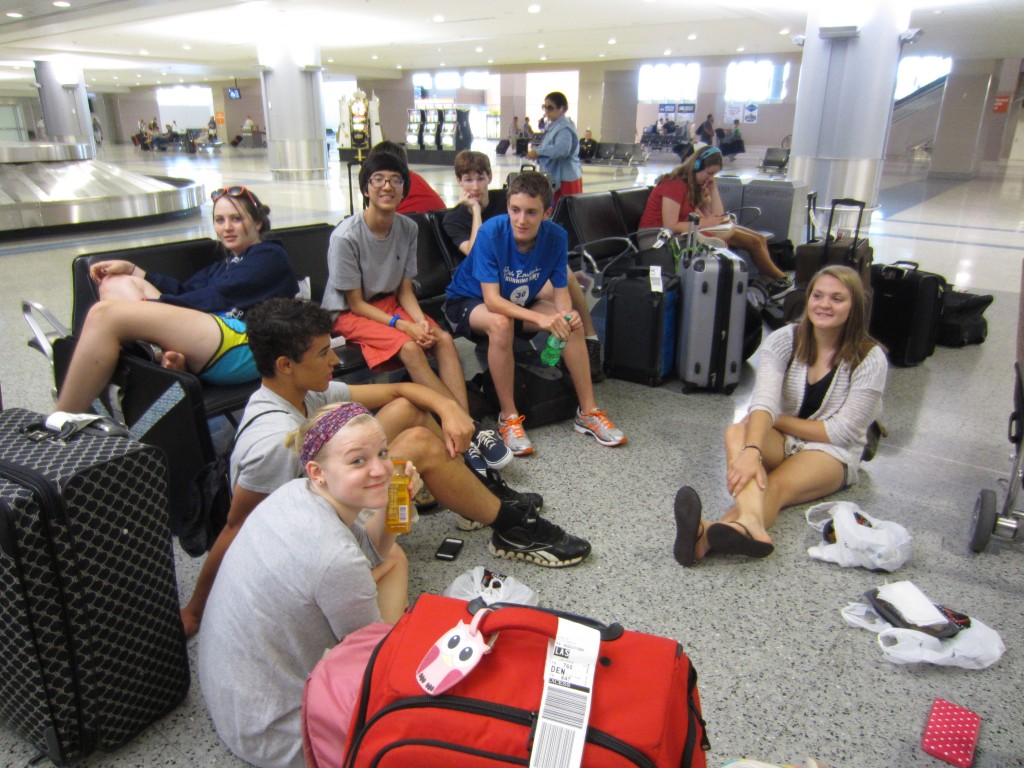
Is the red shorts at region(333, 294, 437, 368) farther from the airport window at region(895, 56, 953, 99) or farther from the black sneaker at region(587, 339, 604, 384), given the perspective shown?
the airport window at region(895, 56, 953, 99)

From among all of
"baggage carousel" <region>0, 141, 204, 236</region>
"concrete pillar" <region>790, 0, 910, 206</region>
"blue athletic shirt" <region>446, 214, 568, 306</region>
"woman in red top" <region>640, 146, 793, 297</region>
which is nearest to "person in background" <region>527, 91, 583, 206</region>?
"woman in red top" <region>640, 146, 793, 297</region>

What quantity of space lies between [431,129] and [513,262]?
22405mm

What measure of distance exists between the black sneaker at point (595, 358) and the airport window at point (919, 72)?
2555 cm

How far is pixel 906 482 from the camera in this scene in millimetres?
3109

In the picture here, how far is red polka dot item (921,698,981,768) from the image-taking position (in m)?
1.69

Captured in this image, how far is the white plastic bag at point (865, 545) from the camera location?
243cm

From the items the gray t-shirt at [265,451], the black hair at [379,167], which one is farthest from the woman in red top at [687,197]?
the gray t-shirt at [265,451]

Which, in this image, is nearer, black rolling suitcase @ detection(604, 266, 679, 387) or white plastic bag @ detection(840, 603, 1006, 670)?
white plastic bag @ detection(840, 603, 1006, 670)

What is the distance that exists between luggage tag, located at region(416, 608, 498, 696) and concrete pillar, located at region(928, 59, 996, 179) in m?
26.5

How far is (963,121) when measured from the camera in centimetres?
2312

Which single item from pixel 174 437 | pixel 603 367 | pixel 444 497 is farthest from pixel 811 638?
pixel 603 367

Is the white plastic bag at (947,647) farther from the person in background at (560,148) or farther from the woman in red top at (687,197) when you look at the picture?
the person in background at (560,148)

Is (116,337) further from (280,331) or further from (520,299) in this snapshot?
(520,299)

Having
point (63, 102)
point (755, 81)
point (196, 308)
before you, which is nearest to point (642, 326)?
point (196, 308)
